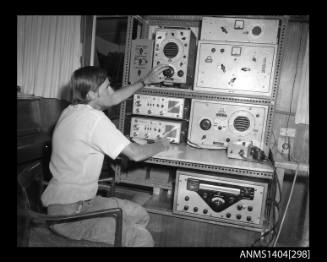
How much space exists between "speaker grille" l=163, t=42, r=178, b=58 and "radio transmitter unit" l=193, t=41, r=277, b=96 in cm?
23

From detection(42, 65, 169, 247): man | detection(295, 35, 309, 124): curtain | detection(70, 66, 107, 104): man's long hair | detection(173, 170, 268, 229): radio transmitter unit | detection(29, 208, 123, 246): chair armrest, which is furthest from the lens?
detection(295, 35, 309, 124): curtain

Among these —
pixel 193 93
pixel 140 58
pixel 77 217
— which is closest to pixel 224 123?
pixel 193 93

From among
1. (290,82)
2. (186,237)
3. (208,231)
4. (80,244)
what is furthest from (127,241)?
(290,82)

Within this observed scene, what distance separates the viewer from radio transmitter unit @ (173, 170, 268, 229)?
7.49ft

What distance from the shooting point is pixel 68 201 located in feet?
5.58

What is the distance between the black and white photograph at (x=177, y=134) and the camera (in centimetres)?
173

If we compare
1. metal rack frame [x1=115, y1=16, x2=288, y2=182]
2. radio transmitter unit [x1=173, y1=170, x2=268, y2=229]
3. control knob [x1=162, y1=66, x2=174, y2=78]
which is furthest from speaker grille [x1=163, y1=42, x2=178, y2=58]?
radio transmitter unit [x1=173, y1=170, x2=268, y2=229]

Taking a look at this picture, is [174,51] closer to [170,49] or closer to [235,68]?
[170,49]

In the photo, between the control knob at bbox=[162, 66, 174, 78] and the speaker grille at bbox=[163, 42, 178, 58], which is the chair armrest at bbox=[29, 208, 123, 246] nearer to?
the control knob at bbox=[162, 66, 174, 78]

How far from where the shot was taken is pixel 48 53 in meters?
3.43

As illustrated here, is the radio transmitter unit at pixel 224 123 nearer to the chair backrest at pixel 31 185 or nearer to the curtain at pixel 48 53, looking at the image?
the chair backrest at pixel 31 185

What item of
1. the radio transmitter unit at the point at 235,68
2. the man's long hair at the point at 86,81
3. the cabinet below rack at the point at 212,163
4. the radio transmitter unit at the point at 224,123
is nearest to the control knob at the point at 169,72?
the radio transmitter unit at the point at 235,68

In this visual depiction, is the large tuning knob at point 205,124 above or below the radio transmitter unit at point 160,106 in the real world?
below

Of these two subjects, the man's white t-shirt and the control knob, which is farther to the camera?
Answer: the control knob
